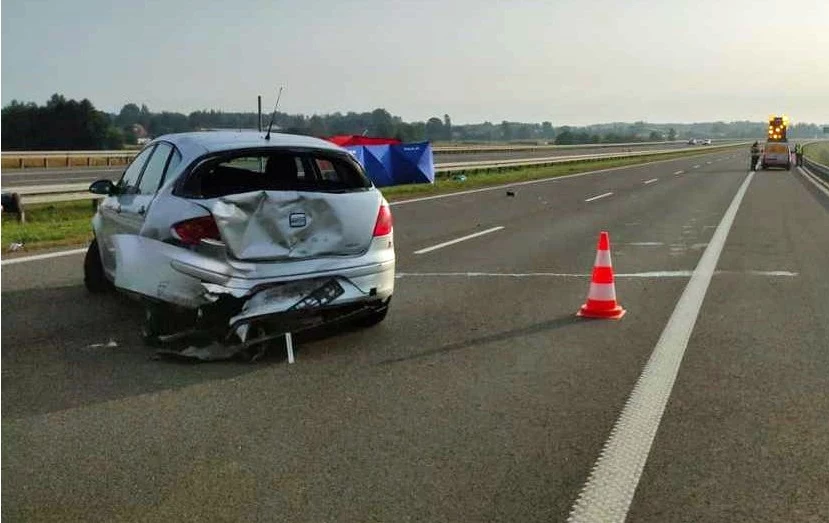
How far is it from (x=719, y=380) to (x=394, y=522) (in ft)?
10.1

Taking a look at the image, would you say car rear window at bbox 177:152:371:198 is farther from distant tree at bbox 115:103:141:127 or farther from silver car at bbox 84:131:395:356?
distant tree at bbox 115:103:141:127

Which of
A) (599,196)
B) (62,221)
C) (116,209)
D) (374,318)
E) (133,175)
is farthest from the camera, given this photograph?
(599,196)

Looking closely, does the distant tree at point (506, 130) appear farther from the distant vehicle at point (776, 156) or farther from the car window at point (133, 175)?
the car window at point (133, 175)

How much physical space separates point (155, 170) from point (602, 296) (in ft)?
13.7

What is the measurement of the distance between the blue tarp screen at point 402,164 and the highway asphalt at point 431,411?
61.3 feet

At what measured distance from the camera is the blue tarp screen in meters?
28.0

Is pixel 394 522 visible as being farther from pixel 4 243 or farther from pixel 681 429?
pixel 4 243

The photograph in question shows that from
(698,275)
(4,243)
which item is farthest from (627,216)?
(4,243)

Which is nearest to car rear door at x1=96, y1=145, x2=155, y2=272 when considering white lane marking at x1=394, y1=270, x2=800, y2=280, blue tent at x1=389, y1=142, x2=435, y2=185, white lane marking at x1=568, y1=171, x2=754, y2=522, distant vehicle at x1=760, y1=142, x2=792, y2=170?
white lane marking at x1=394, y1=270, x2=800, y2=280

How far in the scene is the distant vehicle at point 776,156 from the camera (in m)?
50.5

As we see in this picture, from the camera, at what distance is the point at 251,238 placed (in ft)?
19.6

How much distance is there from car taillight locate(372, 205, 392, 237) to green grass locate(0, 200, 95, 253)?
23.4 ft

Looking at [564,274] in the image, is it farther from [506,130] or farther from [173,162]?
[506,130]

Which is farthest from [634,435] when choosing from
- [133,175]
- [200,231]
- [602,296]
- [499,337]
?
[133,175]
